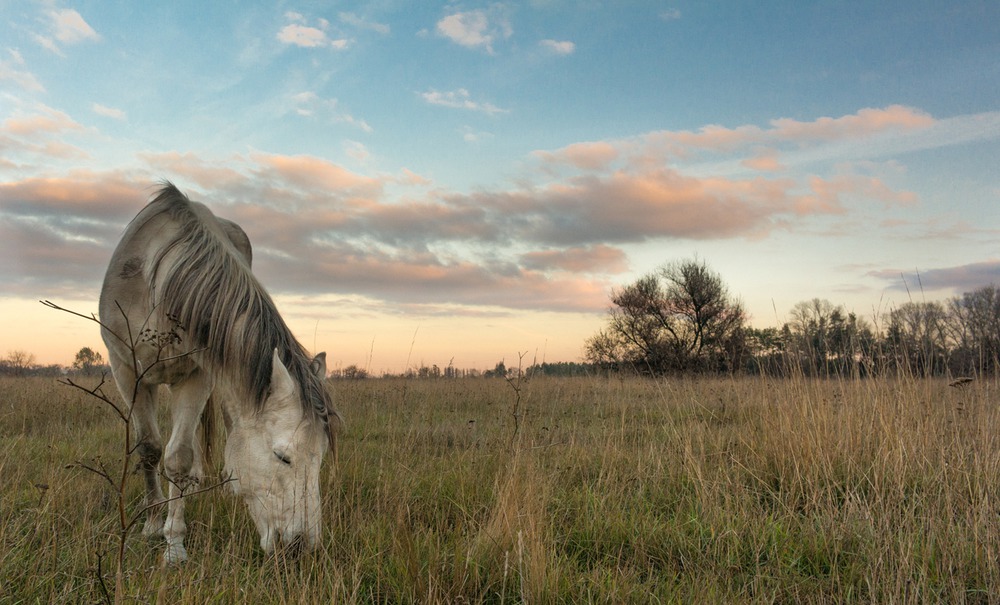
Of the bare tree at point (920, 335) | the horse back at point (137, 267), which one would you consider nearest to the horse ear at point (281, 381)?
the horse back at point (137, 267)

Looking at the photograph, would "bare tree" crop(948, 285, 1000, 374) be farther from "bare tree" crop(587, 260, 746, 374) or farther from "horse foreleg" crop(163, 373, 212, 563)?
"bare tree" crop(587, 260, 746, 374)

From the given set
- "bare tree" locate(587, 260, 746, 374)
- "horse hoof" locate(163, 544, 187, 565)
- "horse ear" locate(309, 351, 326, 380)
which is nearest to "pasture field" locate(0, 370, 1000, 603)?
"horse hoof" locate(163, 544, 187, 565)

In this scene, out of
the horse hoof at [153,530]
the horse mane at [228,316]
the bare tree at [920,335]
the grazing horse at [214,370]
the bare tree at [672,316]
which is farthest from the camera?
the bare tree at [672,316]

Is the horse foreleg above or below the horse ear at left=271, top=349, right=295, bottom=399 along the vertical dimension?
below

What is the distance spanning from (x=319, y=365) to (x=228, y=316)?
0.63 metres

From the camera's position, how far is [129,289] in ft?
14.1

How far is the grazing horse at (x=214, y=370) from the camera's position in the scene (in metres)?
3.18

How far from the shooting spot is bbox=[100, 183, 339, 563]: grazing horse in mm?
3184

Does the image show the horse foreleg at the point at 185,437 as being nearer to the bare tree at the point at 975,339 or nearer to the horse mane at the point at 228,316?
the horse mane at the point at 228,316

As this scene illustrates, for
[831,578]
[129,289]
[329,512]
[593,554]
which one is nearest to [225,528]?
[329,512]

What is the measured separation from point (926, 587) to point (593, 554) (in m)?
1.60

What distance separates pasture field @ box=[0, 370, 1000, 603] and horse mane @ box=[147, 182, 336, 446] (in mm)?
836

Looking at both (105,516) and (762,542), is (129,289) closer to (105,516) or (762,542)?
(105,516)

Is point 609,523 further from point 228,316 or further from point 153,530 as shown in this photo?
point 153,530
